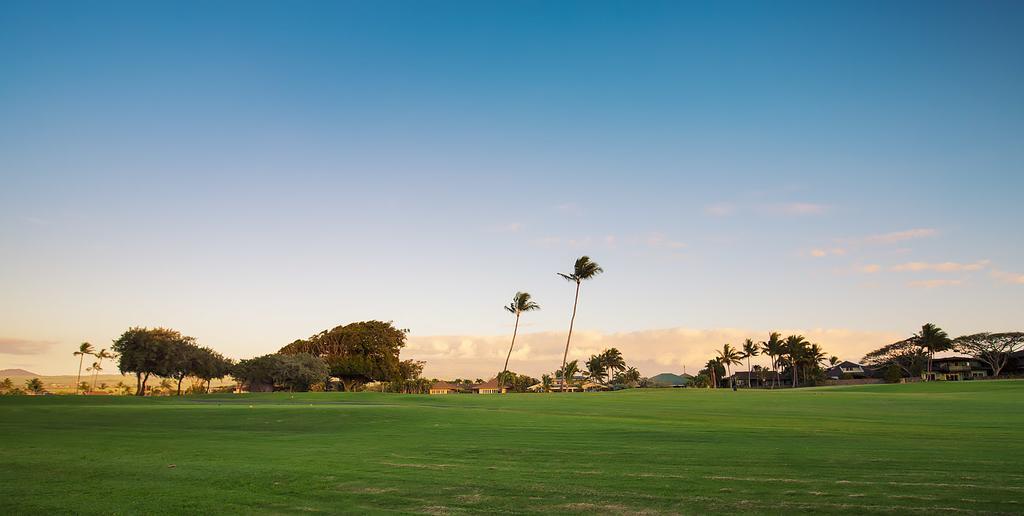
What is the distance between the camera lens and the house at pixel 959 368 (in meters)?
178

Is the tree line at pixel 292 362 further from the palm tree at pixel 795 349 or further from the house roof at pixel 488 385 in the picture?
the palm tree at pixel 795 349

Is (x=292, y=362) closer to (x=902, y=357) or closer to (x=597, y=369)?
(x=597, y=369)

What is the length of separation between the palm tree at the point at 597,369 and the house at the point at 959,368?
86780 millimetres

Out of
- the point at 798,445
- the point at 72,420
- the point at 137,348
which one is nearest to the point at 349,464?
the point at 798,445

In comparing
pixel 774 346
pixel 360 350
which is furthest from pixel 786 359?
pixel 360 350

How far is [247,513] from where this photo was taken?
970cm

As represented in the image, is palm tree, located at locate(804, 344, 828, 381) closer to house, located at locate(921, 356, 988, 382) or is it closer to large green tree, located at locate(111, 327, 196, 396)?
house, located at locate(921, 356, 988, 382)

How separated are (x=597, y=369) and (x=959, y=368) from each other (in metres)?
98.7

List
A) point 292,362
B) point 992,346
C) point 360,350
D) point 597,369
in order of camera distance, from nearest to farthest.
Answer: point 292,362, point 360,350, point 992,346, point 597,369

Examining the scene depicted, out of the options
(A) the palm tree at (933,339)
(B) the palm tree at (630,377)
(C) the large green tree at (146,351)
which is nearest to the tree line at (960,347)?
(A) the palm tree at (933,339)

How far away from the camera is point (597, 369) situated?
189125 millimetres

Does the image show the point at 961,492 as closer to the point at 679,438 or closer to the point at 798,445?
the point at 798,445

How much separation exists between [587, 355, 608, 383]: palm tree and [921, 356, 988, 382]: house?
8678 cm

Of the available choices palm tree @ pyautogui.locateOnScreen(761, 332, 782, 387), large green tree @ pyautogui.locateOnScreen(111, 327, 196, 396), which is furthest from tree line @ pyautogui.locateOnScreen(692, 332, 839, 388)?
large green tree @ pyautogui.locateOnScreen(111, 327, 196, 396)
